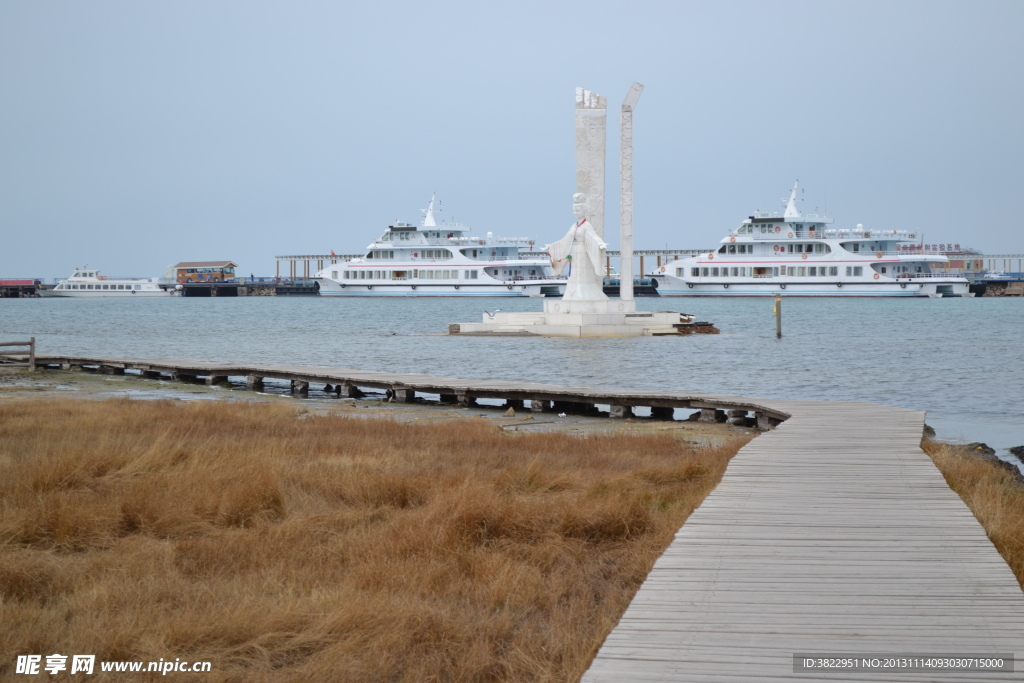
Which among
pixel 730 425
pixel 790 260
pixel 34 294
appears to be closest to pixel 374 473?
pixel 730 425

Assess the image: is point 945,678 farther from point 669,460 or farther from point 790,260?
point 790,260

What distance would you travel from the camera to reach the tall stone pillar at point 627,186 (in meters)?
35.7

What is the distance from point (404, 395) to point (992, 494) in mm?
10476

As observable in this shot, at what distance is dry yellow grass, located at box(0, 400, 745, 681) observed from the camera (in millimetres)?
4137

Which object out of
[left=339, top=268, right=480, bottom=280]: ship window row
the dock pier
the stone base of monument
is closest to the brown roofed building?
[left=339, top=268, right=480, bottom=280]: ship window row

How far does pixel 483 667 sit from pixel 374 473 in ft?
12.0

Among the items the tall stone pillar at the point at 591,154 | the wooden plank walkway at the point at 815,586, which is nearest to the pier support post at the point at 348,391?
the wooden plank walkway at the point at 815,586

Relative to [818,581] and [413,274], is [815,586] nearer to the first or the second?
[818,581]

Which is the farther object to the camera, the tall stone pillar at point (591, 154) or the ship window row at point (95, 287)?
the ship window row at point (95, 287)

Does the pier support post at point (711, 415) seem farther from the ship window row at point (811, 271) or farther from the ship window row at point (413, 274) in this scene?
the ship window row at point (413, 274)

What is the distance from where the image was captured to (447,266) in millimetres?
84688

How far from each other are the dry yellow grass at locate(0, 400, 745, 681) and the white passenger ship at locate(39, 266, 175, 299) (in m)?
110

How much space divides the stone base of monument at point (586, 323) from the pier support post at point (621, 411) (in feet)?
61.3

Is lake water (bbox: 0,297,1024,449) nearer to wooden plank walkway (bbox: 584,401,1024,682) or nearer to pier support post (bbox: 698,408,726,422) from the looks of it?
pier support post (bbox: 698,408,726,422)
